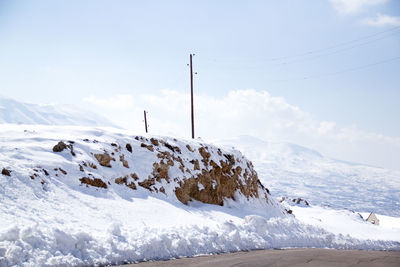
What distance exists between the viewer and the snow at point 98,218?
24.9ft

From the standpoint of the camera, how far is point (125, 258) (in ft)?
26.8

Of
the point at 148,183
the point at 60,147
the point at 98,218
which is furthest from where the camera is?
the point at 148,183

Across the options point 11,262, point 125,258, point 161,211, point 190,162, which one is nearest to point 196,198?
point 190,162

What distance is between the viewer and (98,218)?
10375 millimetres

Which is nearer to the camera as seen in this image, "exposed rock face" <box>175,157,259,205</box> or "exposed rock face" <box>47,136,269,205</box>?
"exposed rock face" <box>47,136,269,205</box>

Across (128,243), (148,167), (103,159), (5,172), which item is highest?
(5,172)

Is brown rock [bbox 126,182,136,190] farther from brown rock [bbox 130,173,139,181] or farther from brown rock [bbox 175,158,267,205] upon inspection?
brown rock [bbox 175,158,267,205]

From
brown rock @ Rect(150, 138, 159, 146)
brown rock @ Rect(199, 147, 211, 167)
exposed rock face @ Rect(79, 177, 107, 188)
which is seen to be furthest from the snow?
brown rock @ Rect(199, 147, 211, 167)

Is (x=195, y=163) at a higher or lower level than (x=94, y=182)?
lower

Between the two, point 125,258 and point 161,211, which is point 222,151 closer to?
point 161,211

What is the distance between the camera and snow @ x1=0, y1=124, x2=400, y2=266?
7.60m

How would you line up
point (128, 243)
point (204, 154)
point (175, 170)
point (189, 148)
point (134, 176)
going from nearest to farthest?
point (128, 243), point (134, 176), point (175, 170), point (189, 148), point (204, 154)

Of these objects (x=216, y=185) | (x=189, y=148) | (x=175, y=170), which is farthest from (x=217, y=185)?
(x=175, y=170)

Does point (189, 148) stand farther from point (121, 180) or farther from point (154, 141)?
point (121, 180)
